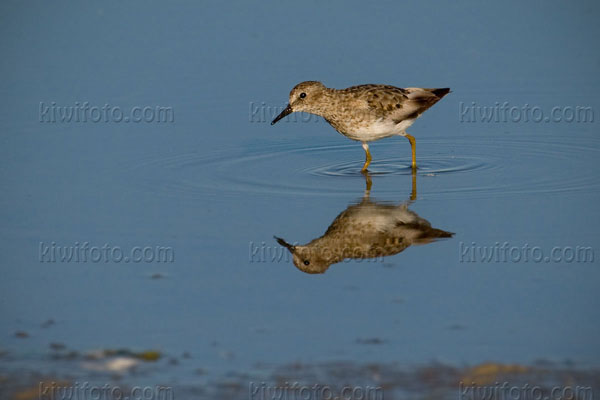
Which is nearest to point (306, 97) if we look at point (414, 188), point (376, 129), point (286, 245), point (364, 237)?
point (376, 129)

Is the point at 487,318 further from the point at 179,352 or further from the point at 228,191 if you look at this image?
the point at 228,191

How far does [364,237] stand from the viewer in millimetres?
9375

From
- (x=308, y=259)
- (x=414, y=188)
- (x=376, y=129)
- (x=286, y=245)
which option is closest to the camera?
(x=308, y=259)

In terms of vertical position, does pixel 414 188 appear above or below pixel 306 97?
below

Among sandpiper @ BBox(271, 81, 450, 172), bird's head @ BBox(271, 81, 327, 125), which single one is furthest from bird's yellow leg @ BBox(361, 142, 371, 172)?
bird's head @ BBox(271, 81, 327, 125)

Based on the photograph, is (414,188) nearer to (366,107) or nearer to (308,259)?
(366,107)

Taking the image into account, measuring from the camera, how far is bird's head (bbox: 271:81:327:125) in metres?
12.3

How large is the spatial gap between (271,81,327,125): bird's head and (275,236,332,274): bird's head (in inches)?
139

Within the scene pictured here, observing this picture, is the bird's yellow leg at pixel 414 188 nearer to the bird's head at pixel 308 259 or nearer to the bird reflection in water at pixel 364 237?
the bird reflection in water at pixel 364 237

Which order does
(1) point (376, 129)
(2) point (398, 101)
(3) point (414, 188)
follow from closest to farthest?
(3) point (414, 188), (1) point (376, 129), (2) point (398, 101)

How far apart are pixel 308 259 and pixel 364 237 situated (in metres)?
0.79

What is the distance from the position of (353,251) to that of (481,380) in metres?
2.84

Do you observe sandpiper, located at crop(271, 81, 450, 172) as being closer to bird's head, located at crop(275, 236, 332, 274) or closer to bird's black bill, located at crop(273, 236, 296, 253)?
bird's black bill, located at crop(273, 236, 296, 253)

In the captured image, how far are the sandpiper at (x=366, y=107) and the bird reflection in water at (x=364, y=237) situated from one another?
6.69 feet
